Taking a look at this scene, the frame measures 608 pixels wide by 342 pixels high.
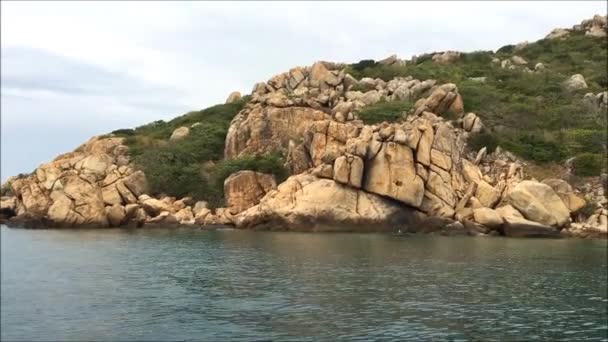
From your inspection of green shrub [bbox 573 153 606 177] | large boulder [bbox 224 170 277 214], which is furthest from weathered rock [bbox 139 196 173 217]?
green shrub [bbox 573 153 606 177]

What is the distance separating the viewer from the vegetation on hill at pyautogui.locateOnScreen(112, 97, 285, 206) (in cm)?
7600

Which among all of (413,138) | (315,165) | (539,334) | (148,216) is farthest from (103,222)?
(539,334)

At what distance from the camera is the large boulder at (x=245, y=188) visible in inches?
2810

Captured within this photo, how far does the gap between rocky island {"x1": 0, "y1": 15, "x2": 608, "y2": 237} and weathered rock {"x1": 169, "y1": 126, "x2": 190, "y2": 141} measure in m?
0.18

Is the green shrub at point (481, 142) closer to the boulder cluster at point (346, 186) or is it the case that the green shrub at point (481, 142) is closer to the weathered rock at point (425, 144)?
the boulder cluster at point (346, 186)

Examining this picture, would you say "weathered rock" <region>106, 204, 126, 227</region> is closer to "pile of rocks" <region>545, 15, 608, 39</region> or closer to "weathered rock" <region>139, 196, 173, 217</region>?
"weathered rock" <region>139, 196, 173, 217</region>

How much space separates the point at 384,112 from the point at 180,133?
3138 centimetres

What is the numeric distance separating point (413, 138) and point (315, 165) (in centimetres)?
1188

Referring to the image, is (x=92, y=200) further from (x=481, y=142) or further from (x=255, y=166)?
(x=481, y=142)

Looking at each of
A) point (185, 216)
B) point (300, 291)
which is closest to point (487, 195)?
point (185, 216)

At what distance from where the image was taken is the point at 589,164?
7106cm

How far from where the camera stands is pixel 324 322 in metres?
25.5

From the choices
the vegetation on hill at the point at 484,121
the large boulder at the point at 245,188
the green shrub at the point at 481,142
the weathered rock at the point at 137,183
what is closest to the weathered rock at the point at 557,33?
the vegetation on hill at the point at 484,121

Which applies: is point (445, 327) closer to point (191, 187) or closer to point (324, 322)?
point (324, 322)
